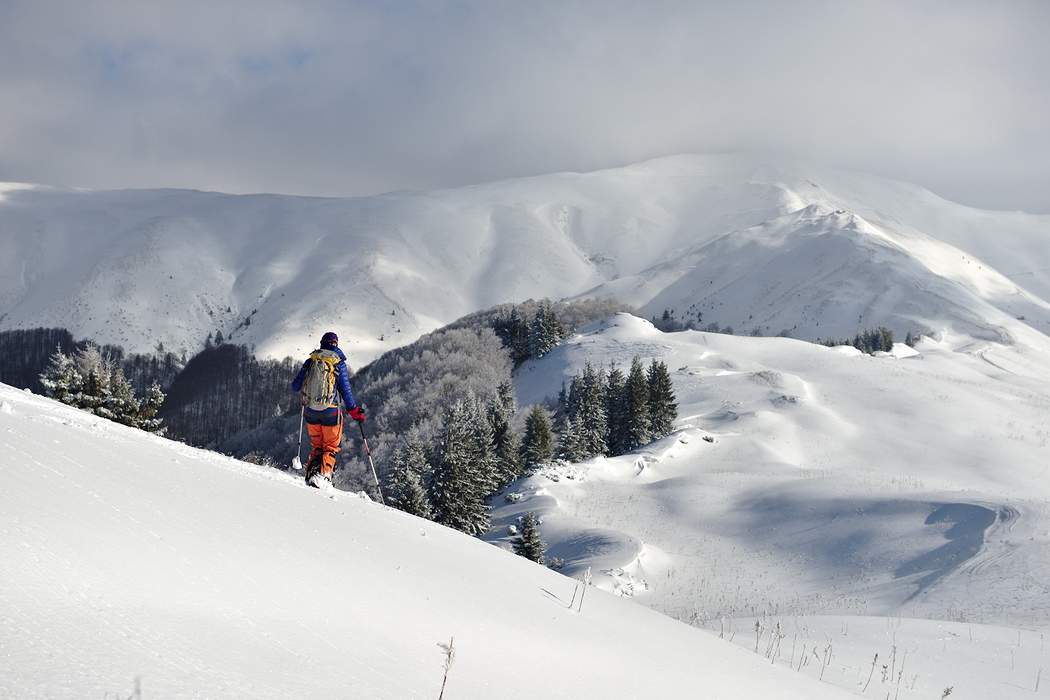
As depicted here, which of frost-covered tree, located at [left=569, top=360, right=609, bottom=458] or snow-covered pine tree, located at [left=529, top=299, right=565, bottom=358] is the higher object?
snow-covered pine tree, located at [left=529, top=299, right=565, bottom=358]

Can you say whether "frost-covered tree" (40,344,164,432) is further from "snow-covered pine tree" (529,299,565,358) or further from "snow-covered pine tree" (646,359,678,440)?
"snow-covered pine tree" (529,299,565,358)

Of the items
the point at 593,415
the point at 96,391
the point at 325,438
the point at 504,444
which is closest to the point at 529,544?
the point at 325,438

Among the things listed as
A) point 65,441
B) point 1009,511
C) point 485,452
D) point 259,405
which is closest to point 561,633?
point 65,441

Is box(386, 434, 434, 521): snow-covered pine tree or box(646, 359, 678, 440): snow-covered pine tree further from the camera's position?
box(646, 359, 678, 440): snow-covered pine tree

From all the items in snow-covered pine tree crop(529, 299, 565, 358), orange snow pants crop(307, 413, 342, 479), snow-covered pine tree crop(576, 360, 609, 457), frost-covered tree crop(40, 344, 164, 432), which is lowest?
frost-covered tree crop(40, 344, 164, 432)

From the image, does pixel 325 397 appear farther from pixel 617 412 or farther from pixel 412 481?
pixel 617 412

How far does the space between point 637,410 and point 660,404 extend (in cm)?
169

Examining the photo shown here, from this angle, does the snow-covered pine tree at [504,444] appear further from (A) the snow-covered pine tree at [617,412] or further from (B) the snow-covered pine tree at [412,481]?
(A) the snow-covered pine tree at [617,412]

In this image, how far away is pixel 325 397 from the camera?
9.41m

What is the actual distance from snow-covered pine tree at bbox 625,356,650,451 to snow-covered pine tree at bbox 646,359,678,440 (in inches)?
14.3

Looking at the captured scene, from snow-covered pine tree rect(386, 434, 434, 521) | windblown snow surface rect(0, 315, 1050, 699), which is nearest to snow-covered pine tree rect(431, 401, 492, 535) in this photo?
snow-covered pine tree rect(386, 434, 434, 521)

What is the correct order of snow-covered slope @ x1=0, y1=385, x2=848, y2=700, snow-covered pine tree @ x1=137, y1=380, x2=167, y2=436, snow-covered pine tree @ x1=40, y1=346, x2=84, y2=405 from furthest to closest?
snow-covered pine tree @ x1=137, y1=380, x2=167, y2=436, snow-covered pine tree @ x1=40, y1=346, x2=84, y2=405, snow-covered slope @ x1=0, y1=385, x2=848, y2=700

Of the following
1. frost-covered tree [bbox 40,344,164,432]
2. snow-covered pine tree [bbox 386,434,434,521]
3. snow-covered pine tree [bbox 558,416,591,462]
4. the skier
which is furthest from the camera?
snow-covered pine tree [bbox 558,416,591,462]

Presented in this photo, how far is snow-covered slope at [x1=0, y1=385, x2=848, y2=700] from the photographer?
2.36 meters
